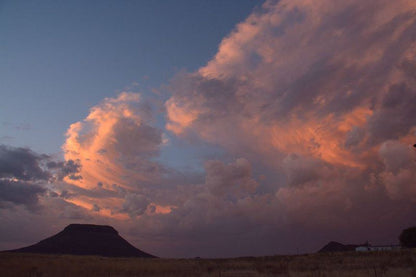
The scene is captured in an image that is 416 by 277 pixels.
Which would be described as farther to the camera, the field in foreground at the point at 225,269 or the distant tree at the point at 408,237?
the distant tree at the point at 408,237

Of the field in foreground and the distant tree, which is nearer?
the field in foreground

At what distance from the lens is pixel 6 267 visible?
36.7 meters

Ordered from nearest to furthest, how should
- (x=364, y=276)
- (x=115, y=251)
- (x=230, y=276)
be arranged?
1. (x=364, y=276)
2. (x=230, y=276)
3. (x=115, y=251)

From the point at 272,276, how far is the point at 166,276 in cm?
1072

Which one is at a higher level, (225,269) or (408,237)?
(408,237)

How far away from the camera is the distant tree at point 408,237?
104137mm

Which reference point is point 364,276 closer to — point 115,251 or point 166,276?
point 166,276

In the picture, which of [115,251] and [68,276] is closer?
[68,276]

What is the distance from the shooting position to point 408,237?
106312mm

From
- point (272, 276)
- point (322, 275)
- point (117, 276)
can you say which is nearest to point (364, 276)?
point (322, 275)

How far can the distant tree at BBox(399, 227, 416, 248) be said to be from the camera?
104 meters

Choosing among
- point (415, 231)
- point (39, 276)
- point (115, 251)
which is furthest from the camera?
point (115, 251)

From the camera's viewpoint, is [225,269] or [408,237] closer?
[225,269]

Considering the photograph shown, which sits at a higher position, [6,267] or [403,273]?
[6,267]
